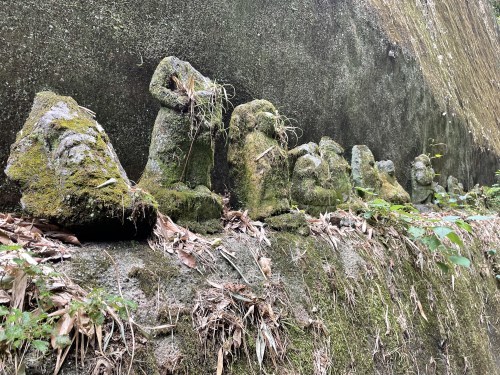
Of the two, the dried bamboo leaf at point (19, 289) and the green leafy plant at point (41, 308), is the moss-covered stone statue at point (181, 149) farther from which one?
the dried bamboo leaf at point (19, 289)

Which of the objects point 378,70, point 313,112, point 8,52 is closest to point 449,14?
point 378,70

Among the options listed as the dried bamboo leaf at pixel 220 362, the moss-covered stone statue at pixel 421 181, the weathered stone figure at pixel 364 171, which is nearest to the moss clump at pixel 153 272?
the dried bamboo leaf at pixel 220 362

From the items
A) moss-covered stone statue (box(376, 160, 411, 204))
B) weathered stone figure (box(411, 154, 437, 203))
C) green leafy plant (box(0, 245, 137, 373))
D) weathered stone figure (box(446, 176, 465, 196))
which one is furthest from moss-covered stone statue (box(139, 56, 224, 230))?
weathered stone figure (box(446, 176, 465, 196))

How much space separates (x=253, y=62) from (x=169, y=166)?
1709 millimetres

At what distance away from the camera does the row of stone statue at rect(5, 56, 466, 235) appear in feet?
6.24

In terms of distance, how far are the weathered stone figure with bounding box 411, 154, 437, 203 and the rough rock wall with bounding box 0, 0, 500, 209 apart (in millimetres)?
142

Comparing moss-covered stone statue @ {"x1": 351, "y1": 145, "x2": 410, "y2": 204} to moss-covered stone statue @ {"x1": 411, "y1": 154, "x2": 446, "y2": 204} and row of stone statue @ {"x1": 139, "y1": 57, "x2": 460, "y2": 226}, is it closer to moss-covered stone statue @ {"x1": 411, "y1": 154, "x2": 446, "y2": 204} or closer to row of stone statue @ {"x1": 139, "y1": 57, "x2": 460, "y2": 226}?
row of stone statue @ {"x1": 139, "y1": 57, "x2": 460, "y2": 226}

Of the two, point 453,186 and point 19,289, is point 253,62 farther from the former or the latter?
point 453,186

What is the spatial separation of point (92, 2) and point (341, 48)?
2.85 m

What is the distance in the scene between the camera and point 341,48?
4941 mm

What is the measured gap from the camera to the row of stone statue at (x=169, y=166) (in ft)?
6.24

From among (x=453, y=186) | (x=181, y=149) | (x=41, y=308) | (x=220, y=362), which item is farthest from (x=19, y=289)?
(x=453, y=186)

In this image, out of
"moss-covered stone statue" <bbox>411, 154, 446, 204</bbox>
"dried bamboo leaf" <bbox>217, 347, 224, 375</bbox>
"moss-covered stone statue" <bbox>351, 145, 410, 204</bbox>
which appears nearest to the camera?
"dried bamboo leaf" <bbox>217, 347, 224, 375</bbox>

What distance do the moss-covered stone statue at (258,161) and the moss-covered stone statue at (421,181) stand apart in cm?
347
